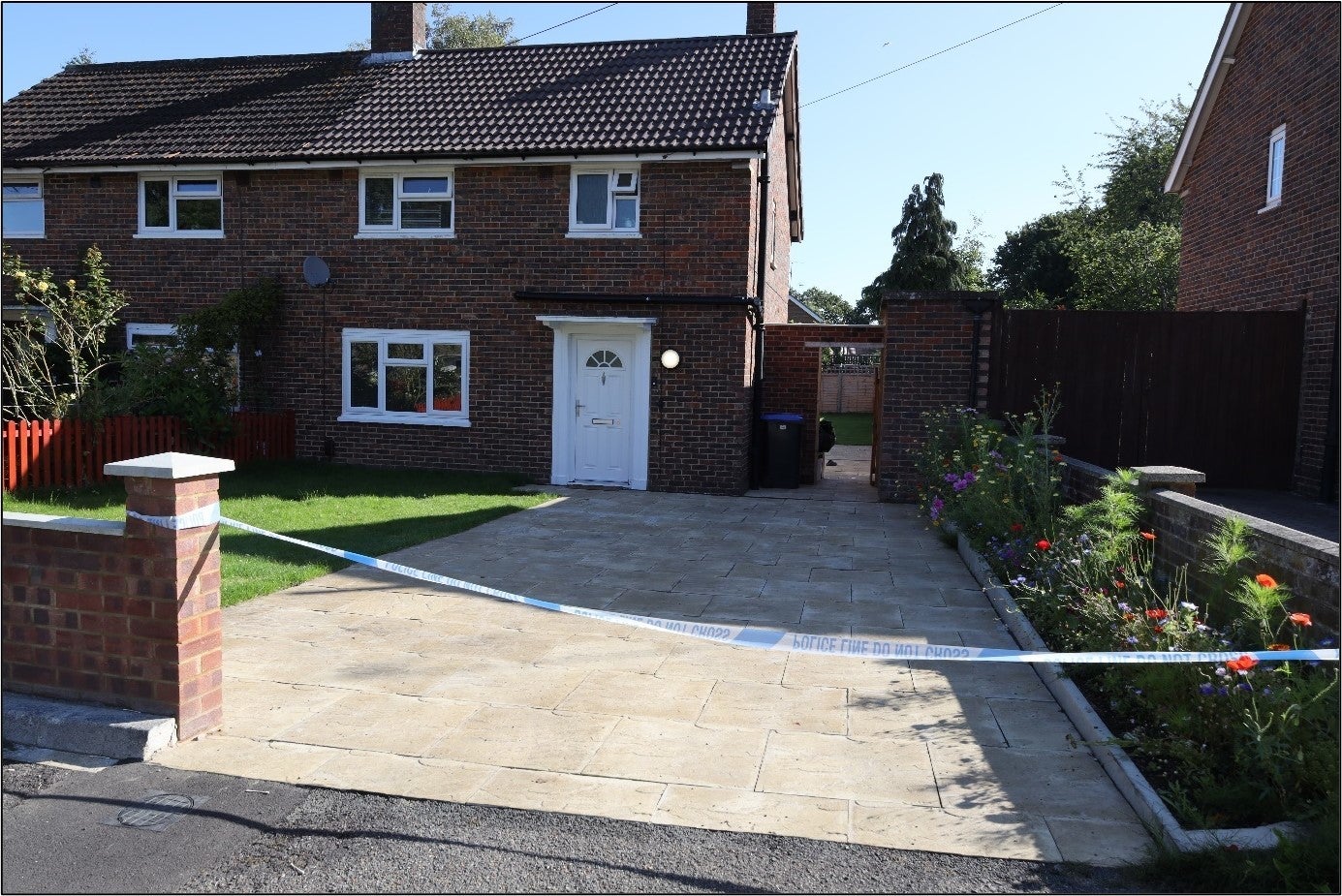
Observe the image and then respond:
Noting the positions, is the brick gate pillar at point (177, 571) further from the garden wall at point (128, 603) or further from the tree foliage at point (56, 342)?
the tree foliage at point (56, 342)

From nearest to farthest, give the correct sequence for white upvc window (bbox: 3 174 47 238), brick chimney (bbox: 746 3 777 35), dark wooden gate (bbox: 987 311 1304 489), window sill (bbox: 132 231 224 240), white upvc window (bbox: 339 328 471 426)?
dark wooden gate (bbox: 987 311 1304 489)
white upvc window (bbox: 339 328 471 426)
window sill (bbox: 132 231 224 240)
white upvc window (bbox: 3 174 47 238)
brick chimney (bbox: 746 3 777 35)

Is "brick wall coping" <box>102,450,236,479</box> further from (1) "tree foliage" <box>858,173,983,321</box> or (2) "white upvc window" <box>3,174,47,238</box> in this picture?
(1) "tree foliage" <box>858,173,983,321</box>

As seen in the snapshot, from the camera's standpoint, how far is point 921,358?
43.5 ft

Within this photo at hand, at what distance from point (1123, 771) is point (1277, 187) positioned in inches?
504

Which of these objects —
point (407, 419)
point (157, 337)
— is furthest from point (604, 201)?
point (157, 337)

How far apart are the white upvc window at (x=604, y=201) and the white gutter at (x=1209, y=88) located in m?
9.46

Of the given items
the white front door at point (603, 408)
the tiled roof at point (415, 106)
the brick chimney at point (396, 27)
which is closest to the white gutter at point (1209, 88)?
the tiled roof at point (415, 106)

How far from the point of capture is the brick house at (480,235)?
14.2m

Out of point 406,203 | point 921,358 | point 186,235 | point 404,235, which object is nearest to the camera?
point 921,358

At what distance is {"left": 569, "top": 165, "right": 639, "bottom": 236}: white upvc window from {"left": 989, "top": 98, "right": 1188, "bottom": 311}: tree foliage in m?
11.6

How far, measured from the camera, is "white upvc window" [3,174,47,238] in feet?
55.1

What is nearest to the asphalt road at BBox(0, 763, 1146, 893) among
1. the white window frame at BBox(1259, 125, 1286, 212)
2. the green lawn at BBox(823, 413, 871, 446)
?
the white window frame at BBox(1259, 125, 1286, 212)

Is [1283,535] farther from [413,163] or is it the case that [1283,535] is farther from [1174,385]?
[413,163]

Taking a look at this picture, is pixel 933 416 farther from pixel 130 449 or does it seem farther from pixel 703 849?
pixel 130 449
